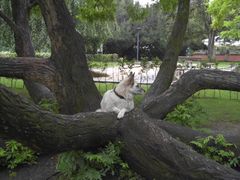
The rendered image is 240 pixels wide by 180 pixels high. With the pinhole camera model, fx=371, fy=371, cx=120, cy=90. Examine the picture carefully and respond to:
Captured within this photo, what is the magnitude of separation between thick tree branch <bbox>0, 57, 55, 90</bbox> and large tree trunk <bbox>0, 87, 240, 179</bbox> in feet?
6.36

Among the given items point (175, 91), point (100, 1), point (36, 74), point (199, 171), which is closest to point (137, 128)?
point (199, 171)

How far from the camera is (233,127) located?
28.7ft

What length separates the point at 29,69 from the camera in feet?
20.3

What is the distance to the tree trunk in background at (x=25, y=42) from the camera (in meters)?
8.52

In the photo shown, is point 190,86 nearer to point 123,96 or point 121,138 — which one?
point 123,96

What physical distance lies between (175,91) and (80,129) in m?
2.46

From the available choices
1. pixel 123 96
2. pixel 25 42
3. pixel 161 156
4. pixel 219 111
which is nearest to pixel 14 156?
pixel 123 96

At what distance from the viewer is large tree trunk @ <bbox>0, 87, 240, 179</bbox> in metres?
3.61

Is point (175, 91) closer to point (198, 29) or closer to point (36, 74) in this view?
point (36, 74)

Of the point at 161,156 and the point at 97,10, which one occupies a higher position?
the point at 97,10

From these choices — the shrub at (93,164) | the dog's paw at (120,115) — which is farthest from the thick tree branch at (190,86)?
the dog's paw at (120,115)

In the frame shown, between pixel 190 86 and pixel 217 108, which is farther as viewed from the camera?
pixel 217 108

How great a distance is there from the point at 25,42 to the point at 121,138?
5.87 meters

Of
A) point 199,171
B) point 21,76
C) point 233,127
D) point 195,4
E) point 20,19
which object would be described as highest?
point 195,4
